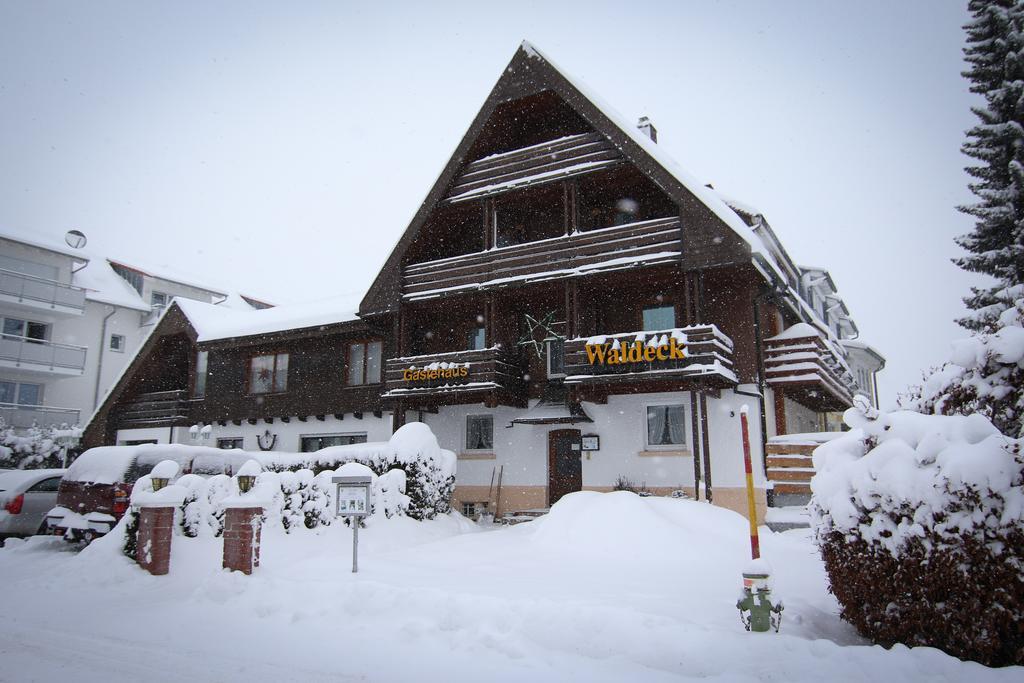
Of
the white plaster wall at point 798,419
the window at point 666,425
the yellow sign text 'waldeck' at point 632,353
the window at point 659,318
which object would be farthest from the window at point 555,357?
the white plaster wall at point 798,419

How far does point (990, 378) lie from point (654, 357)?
31.4 ft

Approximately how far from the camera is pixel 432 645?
21.7 ft

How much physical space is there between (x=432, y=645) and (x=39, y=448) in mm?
24520

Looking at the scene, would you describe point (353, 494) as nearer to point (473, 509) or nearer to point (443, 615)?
point (443, 615)

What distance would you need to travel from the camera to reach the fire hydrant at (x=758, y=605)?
6.42 metres

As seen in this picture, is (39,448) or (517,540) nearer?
(517,540)

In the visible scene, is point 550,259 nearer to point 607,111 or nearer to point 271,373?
point 607,111

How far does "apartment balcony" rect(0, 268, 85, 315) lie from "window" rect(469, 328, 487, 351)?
2109cm

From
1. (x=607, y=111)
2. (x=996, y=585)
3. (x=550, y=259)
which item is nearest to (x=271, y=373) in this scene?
(x=550, y=259)

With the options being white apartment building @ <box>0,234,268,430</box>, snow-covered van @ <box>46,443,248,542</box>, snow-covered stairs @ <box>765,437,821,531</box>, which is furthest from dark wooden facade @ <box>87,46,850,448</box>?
white apartment building @ <box>0,234,268,430</box>

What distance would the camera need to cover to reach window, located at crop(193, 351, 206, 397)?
27.4m

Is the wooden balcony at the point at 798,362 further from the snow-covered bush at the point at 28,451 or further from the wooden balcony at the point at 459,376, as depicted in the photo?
the snow-covered bush at the point at 28,451

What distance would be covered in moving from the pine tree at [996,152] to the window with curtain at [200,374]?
26589 mm

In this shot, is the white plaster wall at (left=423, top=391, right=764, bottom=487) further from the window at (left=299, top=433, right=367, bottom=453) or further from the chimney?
the chimney
